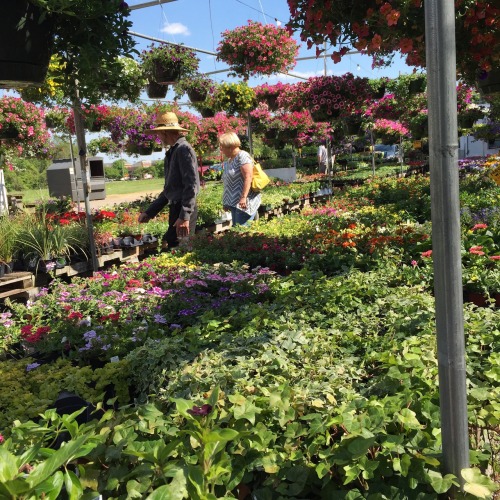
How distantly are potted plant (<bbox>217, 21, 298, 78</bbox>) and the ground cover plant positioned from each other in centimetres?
412

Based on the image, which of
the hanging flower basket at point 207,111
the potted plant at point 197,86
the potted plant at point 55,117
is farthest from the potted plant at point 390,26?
the potted plant at point 55,117

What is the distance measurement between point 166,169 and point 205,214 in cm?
256

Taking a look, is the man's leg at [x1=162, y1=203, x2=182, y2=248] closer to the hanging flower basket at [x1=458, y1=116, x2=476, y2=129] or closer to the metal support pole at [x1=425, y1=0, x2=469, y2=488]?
the metal support pole at [x1=425, y1=0, x2=469, y2=488]

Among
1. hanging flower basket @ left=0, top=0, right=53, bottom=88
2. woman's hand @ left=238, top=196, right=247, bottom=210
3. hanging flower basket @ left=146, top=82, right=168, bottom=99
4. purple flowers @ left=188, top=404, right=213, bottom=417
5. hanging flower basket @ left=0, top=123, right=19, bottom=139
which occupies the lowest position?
purple flowers @ left=188, top=404, right=213, bottom=417

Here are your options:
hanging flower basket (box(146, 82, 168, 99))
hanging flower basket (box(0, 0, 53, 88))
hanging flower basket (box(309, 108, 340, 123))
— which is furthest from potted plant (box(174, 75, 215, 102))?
hanging flower basket (box(0, 0, 53, 88))

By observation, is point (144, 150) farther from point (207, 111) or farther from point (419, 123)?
point (419, 123)

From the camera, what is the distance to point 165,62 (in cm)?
645

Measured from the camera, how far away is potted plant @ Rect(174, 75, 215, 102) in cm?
812

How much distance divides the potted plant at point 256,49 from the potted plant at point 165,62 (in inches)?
27.1

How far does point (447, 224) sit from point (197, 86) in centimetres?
767

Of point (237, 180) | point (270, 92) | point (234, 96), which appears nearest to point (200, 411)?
point (237, 180)

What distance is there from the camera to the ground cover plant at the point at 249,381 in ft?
3.95

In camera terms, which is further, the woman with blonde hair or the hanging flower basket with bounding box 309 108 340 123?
the hanging flower basket with bounding box 309 108 340 123

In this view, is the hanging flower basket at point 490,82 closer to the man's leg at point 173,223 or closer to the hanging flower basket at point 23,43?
the man's leg at point 173,223
